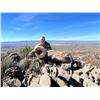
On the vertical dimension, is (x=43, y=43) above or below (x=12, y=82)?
above

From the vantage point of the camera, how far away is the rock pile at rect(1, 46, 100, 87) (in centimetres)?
257

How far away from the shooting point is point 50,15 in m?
2.59

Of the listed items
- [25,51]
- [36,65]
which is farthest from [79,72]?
[25,51]

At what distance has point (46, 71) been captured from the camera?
8.51 feet

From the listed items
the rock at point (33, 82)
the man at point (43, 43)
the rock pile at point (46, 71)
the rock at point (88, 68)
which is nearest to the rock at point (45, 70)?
the rock pile at point (46, 71)

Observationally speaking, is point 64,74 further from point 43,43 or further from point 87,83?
point 43,43

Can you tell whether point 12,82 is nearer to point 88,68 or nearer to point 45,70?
point 45,70

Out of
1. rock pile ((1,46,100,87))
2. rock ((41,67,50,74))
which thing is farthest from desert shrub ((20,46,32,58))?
rock ((41,67,50,74))

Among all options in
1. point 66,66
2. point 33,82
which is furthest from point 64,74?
point 33,82

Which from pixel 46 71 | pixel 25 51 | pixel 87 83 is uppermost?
pixel 25 51
